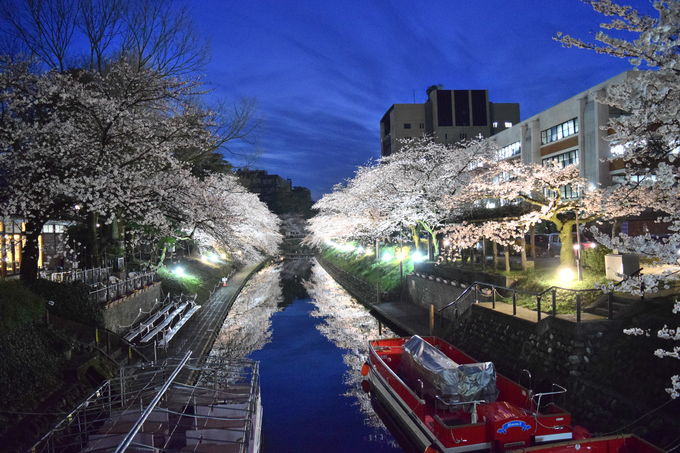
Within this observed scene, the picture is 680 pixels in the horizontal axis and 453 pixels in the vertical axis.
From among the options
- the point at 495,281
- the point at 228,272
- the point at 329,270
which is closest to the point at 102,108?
the point at 495,281

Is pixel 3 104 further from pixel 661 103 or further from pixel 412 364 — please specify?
pixel 661 103

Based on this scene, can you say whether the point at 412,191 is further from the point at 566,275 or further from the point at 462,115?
the point at 462,115

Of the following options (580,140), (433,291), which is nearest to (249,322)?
(433,291)

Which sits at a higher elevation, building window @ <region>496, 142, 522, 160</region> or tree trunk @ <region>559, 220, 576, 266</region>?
building window @ <region>496, 142, 522, 160</region>

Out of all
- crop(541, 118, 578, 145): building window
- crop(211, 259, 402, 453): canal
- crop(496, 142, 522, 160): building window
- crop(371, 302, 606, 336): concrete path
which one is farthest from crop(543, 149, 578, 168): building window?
crop(211, 259, 402, 453): canal

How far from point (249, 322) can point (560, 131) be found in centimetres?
3083

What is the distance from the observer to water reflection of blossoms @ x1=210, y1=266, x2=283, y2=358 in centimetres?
2127

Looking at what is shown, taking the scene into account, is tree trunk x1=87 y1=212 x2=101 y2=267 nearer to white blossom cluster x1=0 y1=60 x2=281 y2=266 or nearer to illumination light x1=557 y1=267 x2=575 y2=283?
white blossom cluster x1=0 y1=60 x2=281 y2=266

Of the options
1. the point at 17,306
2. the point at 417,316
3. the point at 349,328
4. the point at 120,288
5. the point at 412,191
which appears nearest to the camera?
the point at 17,306


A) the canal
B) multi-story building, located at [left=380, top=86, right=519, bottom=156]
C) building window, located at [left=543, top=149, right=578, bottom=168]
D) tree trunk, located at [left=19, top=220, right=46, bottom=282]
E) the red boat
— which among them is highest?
multi-story building, located at [left=380, top=86, right=519, bottom=156]

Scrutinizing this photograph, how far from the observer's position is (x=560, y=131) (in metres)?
37.2

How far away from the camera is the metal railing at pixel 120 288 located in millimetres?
15364

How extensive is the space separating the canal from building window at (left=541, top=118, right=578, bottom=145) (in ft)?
76.3

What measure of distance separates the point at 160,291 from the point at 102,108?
12128mm
